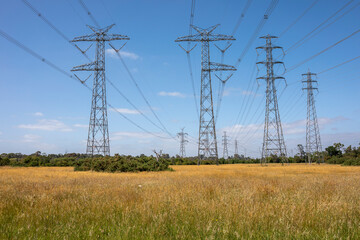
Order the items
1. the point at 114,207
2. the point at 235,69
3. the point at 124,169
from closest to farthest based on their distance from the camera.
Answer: the point at 114,207 < the point at 124,169 < the point at 235,69

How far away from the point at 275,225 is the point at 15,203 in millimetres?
7022

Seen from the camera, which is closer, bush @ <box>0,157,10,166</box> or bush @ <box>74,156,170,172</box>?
bush @ <box>74,156,170,172</box>

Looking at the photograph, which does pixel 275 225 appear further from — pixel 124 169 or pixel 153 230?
pixel 124 169

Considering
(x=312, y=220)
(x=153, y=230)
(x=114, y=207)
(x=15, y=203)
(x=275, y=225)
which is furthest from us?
(x=15, y=203)

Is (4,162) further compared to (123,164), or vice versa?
(4,162)

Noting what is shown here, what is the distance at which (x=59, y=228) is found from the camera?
15.8ft

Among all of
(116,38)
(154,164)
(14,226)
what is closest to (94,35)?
(116,38)

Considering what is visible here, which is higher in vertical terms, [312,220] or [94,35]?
[94,35]

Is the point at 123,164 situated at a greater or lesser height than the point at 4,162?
greater

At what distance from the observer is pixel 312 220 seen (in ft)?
18.1

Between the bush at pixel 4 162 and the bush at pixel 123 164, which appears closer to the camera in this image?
the bush at pixel 123 164

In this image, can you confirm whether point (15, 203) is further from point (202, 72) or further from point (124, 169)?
point (202, 72)

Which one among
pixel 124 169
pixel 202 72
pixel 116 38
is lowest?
pixel 124 169

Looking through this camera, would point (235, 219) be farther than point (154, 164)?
No
